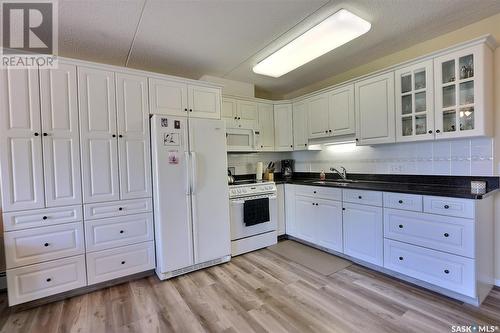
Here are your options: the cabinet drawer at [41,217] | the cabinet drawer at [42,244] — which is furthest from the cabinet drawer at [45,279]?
the cabinet drawer at [41,217]

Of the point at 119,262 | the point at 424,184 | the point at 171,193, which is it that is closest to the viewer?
the point at 119,262

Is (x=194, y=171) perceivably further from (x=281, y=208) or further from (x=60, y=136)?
(x=281, y=208)

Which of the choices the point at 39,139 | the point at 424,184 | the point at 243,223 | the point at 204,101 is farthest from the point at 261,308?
the point at 39,139

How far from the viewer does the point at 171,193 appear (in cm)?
263

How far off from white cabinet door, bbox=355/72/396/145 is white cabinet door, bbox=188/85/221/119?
184 cm

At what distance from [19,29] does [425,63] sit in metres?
3.95

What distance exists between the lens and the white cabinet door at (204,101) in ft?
9.67

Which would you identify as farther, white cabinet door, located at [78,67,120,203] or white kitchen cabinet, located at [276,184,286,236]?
white kitchen cabinet, located at [276,184,286,236]

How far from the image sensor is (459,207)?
2023 mm

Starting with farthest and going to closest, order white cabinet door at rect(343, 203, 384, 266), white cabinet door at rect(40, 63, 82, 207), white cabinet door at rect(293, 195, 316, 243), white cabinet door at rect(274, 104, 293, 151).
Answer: white cabinet door at rect(274, 104, 293, 151) < white cabinet door at rect(293, 195, 316, 243) < white cabinet door at rect(343, 203, 384, 266) < white cabinet door at rect(40, 63, 82, 207)

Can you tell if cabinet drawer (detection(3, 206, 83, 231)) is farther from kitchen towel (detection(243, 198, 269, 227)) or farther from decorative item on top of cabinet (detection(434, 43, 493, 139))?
decorative item on top of cabinet (detection(434, 43, 493, 139))

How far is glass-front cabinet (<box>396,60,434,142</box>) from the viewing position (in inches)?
97.0

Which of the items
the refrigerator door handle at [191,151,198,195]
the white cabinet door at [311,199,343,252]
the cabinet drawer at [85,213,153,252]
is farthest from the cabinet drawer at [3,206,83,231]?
the white cabinet door at [311,199,343,252]

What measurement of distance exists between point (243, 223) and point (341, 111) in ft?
6.76
